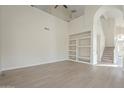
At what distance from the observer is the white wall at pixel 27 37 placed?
4760 millimetres

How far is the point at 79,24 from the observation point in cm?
760

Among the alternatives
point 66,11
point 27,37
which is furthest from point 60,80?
point 66,11

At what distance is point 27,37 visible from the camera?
221 inches

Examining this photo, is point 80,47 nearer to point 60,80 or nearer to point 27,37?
point 27,37

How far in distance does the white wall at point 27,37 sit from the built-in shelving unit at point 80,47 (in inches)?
43.8

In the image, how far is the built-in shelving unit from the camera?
7.09m

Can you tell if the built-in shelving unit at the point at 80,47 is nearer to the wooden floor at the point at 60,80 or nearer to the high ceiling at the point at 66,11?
the high ceiling at the point at 66,11

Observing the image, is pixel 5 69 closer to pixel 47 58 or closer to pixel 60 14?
pixel 47 58

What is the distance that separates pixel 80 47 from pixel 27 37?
12.4ft

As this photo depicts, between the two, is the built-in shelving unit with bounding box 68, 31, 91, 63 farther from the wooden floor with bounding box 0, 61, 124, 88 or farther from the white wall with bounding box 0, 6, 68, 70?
the wooden floor with bounding box 0, 61, 124, 88

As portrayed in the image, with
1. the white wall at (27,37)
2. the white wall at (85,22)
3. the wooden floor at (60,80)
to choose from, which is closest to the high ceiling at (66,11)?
the white wall at (27,37)
